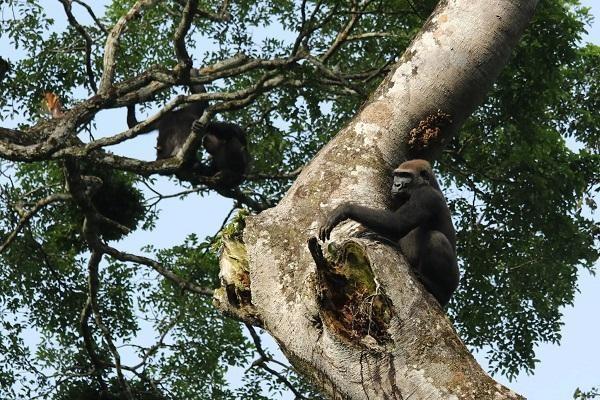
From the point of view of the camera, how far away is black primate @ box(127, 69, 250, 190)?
11.1m

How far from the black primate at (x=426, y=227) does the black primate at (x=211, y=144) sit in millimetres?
4085

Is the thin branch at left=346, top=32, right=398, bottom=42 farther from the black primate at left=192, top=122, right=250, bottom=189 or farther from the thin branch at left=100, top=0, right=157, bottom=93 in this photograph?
the thin branch at left=100, top=0, right=157, bottom=93

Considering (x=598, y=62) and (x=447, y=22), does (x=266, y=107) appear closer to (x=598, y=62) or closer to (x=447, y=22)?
(x=598, y=62)

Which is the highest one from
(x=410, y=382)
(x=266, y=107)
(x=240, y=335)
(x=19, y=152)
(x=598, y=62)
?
(x=266, y=107)

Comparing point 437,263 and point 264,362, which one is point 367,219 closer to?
point 437,263

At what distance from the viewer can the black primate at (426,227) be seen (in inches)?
191

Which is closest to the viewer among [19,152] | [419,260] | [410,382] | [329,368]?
[410,382]

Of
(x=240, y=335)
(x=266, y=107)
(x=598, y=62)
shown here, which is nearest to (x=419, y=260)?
(x=240, y=335)

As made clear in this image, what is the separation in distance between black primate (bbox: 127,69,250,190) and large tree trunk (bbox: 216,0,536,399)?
18.8 feet

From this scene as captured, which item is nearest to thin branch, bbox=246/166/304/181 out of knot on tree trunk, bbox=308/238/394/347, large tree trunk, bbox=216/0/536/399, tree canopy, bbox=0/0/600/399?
tree canopy, bbox=0/0/600/399

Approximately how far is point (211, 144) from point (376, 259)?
8.79 m

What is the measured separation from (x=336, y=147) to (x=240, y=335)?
25.0 ft

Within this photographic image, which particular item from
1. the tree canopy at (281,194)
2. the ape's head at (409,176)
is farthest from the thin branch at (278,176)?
the ape's head at (409,176)

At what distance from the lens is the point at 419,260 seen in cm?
633
